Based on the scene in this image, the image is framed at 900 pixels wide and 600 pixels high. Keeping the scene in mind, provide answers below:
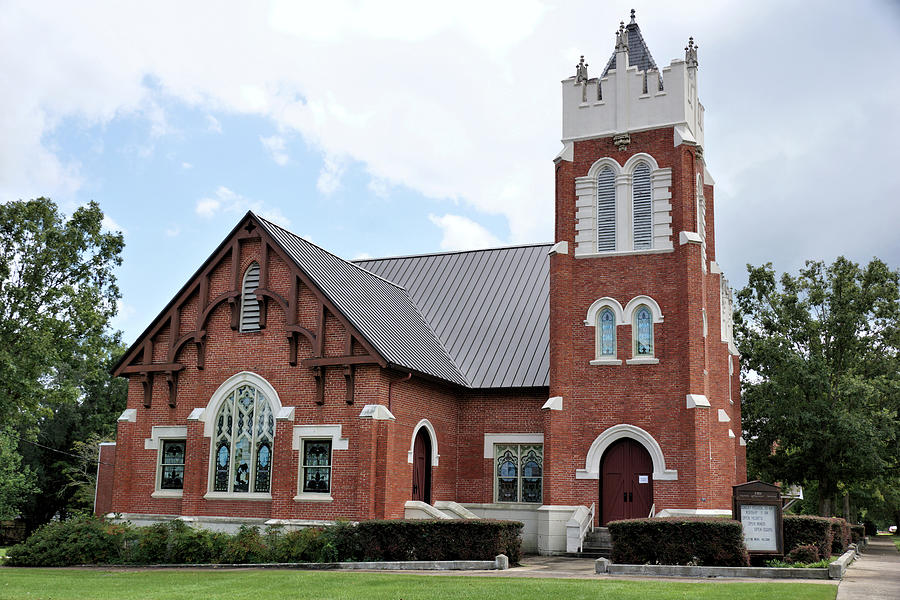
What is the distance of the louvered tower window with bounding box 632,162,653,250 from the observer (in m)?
25.0

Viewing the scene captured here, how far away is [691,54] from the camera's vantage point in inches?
1028

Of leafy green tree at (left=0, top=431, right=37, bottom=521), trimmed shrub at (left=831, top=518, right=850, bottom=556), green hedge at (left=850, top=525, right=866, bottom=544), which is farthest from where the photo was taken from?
leafy green tree at (left=0, top=431, right=37, bottom=521)

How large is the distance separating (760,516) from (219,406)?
14163mm

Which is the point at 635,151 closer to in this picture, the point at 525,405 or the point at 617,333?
the point at 617,333

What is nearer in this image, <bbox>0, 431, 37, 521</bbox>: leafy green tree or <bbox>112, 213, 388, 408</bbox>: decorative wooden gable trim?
<bbox>112, 213, 388, 408</bbox>: decorative wooden gable trim

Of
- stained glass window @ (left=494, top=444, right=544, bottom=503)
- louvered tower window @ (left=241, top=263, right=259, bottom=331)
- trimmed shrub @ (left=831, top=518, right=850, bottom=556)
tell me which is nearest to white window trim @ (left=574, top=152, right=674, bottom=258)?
stained glass window @ (left=494, top=444, right=544, bottom=503)

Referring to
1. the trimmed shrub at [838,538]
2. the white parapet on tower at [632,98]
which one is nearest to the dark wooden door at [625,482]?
the trimmed shrub at [838,538]

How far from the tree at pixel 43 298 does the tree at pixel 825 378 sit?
2542 cm

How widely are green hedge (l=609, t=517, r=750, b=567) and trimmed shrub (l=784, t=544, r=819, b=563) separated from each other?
4.18ft

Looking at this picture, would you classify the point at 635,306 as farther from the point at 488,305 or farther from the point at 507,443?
the point at 488,305

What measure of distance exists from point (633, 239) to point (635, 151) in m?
2.58

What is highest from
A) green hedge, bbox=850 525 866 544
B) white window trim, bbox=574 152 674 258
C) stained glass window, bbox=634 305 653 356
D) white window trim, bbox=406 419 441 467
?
white window trim, bbox=574 152 674 258

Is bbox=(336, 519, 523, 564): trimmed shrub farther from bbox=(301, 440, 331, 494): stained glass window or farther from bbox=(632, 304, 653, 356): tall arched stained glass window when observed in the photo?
bbox=(632, 304, 653, 356): tall arched stained glass window

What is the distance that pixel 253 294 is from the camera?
968 inches
